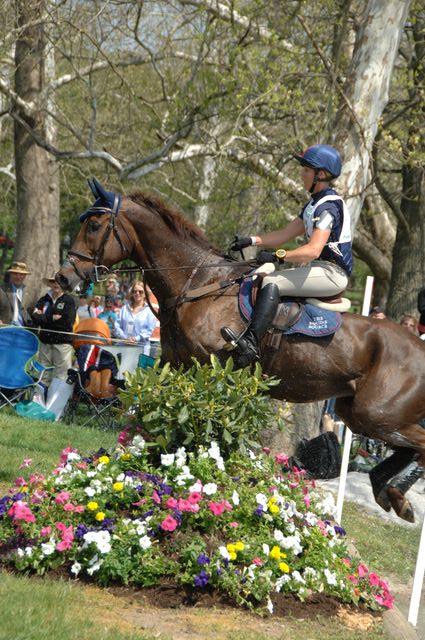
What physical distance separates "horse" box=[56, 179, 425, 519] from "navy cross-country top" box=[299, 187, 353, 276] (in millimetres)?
521

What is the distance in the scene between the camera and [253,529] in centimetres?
561

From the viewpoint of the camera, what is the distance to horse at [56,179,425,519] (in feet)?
23.7

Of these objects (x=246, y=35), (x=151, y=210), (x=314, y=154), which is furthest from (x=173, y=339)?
(x=246, y=35)

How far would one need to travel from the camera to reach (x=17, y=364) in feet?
39.7

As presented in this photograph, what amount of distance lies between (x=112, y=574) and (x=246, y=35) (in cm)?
1123

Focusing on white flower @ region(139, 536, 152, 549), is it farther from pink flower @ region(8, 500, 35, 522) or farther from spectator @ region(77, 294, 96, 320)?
spectator @ region(77, 294, 96, 320)

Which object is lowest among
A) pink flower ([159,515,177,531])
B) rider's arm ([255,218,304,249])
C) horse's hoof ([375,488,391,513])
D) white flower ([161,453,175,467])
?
horse's hoof ([375,488,391,513])

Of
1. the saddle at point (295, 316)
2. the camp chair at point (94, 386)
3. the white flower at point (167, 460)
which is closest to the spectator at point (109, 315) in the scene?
the camp chair at point (94, 386)

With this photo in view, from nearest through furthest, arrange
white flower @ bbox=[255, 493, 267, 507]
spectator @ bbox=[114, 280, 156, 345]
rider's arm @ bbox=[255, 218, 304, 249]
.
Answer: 1. white flower @ bbox=[255, 493, 267, 507]
2. rider's arm @ bbox=[255, 218, 304, 249]
3. spectator @ bbox=[114, 280, 156, 345]

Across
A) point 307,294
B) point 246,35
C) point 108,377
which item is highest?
point 246,35

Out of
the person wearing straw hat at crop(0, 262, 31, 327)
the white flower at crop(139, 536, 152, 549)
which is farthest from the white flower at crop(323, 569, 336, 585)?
the person wearing straw hat at crop(0, 262, 31, 327)

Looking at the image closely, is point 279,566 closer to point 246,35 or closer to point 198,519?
point 198,519

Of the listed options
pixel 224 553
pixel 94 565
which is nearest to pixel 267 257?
pixel 224 553

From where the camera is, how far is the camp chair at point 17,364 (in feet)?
39.4
